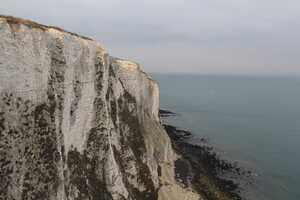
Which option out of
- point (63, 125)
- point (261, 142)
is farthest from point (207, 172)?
point (63, 125)

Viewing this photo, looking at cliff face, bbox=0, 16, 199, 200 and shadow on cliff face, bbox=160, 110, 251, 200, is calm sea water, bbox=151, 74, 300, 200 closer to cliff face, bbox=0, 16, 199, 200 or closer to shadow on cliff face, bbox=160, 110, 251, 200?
shadow on cliff face, bbox=160, 110, 251, 200

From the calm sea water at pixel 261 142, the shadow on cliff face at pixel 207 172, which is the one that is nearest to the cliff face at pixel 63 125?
the shadow on cliff face at pixel 207 172

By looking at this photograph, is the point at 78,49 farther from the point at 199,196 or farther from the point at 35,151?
the point at 199,196

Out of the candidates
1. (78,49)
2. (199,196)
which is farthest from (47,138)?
(199,196)

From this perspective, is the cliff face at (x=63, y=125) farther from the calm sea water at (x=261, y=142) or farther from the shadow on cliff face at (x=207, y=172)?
the calm sea water at (x=261, y=142)

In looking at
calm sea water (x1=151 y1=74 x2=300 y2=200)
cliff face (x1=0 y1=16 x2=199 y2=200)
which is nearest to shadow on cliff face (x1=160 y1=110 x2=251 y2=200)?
calm sea water (x1=151 y1=74 x2=300 y2=200)

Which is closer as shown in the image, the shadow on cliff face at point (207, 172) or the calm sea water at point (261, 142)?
the shadow on cliff face at point (207, 172)

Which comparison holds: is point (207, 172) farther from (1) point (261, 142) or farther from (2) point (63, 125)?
(2) point (63, 125)
